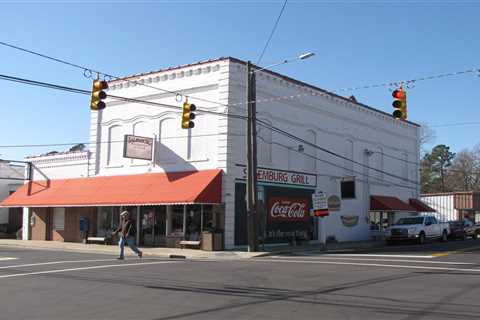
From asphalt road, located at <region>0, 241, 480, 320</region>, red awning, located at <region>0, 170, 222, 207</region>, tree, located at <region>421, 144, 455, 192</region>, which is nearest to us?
asphalt road, located at <region>0, 241, 480, 320</region>

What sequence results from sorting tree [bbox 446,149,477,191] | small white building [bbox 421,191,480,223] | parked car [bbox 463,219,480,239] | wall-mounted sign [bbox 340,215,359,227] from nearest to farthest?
wall-mounted sign [bbox 340,215,359,227] → parked car [bbox 463,219,480,239] → small white building [bbox 421,191,480,223] → tree [bbox 446,149,477,191]

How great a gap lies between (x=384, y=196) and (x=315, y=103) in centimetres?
1033

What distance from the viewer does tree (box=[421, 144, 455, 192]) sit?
8831 centimetres

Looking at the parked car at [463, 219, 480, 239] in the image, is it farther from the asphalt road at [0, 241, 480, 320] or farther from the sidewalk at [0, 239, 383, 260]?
the asphalt road at [0, 241, 480, 320]

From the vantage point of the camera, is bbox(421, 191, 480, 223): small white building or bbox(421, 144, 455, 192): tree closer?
bbox(421, 191, 480, 223): small white building

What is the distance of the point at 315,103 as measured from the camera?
107ft

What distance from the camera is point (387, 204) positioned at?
37.4 m

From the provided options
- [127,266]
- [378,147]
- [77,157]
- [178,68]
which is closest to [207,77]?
[178,68]

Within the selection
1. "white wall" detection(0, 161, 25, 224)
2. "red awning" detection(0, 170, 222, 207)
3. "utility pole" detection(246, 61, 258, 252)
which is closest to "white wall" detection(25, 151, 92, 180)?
"red awning" detection(0, 170, 222, 207)

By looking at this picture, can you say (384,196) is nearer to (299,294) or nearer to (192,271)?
(192,271)

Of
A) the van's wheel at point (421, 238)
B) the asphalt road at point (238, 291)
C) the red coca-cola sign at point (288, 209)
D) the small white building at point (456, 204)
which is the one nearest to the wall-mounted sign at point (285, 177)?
the red coca-cola sign at point (288, 209)

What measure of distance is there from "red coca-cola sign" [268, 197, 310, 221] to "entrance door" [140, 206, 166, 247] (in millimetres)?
5367

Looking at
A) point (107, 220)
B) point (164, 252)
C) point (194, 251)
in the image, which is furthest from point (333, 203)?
point (107, 220)

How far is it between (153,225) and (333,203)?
10.9 m
